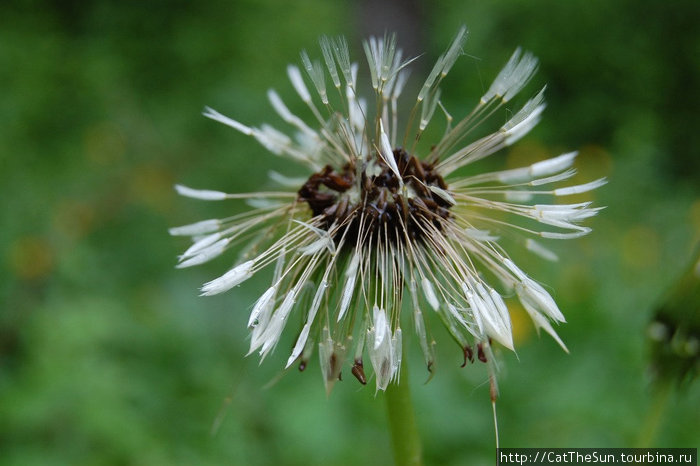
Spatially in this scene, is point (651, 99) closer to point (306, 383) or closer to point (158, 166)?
point (158, 166)

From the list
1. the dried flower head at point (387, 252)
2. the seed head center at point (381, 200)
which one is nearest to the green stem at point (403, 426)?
the dried flower head at point (387, 252)

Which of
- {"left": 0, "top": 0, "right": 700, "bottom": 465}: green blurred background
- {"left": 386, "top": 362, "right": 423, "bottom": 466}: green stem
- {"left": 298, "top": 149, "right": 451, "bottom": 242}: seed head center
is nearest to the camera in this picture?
{"left": 386, "top": 362, "right": 423, "bottom": 466}: green stem

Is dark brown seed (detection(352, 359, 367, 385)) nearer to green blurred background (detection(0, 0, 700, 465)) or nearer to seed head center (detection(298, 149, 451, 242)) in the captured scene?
green blurred background (detection(0, 0, 700, 465))

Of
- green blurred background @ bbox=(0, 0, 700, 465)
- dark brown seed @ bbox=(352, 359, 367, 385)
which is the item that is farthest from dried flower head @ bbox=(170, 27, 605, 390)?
green blurred background @ bbox=(0, 0, 700, 465)

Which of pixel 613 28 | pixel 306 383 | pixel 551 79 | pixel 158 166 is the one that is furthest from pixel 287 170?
pixel 613 28

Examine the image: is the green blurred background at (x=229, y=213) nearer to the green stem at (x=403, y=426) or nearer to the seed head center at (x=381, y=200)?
the green stem at (x=403, y=426)
